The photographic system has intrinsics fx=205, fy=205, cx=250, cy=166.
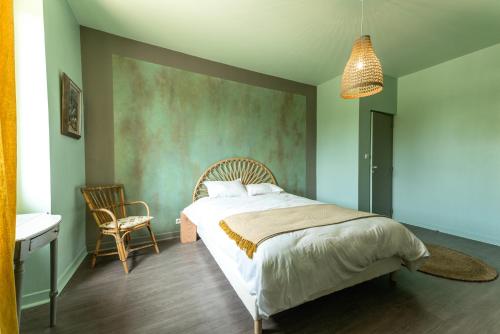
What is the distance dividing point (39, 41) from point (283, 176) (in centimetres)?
351

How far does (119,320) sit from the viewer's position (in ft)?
4.85

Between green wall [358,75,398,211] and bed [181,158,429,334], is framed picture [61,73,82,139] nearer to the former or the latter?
bed [181,158,429,334]

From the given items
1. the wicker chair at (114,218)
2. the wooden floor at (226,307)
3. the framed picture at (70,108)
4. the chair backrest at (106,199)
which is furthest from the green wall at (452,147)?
the framed picture at (70,108)

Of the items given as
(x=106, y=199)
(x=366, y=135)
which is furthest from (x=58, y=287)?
(x=366, y=135)

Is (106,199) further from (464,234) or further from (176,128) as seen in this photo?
(464,234)

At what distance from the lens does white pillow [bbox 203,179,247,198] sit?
3021 mm

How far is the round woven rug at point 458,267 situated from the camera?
2.00 m

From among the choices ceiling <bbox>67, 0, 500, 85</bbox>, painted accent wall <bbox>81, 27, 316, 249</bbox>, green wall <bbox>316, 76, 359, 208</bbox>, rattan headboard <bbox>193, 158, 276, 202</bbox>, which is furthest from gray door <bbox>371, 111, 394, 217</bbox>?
rattan headboard <bbox>193, 158, 276, 202</bbox>

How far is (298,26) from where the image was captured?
7.83 ft

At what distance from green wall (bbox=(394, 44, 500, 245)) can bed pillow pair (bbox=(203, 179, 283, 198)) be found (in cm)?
258

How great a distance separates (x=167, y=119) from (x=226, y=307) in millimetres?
2452

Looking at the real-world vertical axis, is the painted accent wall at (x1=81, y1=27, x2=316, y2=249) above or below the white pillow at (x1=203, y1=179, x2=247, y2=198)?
above

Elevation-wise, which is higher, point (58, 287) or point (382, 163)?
point (382, 163)

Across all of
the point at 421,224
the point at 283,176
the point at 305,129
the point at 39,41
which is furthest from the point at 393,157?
the point at 39,41
